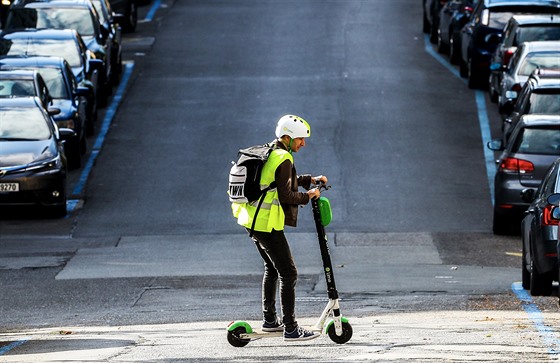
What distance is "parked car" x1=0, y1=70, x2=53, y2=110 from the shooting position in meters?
23.4

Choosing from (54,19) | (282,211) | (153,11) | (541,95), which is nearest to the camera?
(282,211)

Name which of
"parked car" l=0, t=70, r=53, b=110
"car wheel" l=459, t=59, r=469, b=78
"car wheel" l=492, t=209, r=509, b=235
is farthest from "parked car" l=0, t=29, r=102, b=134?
"car wheel" l=492, t=209, r=509, b=235

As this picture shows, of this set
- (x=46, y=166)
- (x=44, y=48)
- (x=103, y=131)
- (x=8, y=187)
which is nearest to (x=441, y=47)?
(x=103, y=131)

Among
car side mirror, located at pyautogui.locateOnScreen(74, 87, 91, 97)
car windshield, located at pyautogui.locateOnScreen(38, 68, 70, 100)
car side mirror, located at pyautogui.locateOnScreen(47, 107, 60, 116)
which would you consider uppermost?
car side mirror, located at pyautogui.locateOnScreen(47, 107, 60, 116)

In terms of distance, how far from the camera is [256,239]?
36.8 feet

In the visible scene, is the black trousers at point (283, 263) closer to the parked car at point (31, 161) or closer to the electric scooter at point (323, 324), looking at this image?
the electric scooter at point (323, 324)

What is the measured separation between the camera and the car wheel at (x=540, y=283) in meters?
14.7

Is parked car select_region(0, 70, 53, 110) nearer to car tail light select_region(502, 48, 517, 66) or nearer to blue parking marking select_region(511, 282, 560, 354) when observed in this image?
car tail light select_region(502, 48, 517, 66)

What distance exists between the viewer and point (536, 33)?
27.2 m

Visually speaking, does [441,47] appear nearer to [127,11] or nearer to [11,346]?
[127,11]

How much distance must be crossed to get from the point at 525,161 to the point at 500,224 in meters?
0.92

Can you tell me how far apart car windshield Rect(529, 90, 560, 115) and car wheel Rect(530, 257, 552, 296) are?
705 cm

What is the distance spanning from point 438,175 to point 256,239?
1259 cm

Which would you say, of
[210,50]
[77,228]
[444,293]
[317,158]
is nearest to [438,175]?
[317,158]
